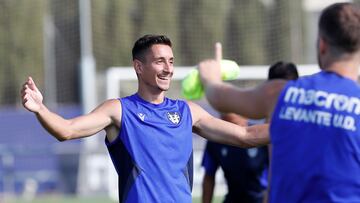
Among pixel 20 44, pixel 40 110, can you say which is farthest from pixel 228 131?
pixel 20 44

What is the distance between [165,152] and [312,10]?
89.0 ft

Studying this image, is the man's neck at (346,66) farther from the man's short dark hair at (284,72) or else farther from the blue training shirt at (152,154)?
the man's short dark hair at (284,72)

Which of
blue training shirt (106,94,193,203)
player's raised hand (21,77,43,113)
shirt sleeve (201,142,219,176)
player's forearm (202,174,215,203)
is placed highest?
player's raised hand (21,77,43,113)

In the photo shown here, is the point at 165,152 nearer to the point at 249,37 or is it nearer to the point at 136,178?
the point at 136,178

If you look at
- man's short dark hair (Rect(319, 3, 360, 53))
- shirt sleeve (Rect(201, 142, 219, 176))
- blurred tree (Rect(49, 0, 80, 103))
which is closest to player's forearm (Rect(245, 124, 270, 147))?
man's short dark hair (Rect(319, 3, 360, 53))

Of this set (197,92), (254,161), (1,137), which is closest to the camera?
(197,92)

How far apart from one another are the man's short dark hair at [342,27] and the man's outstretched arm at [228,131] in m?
2.11

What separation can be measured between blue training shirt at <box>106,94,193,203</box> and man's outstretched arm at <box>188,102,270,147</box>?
→ 0.13 meters

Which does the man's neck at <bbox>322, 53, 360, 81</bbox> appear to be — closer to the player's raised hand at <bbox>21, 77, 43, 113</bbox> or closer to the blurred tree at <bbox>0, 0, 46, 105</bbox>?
the player's raised hand at <bbox>21, 77, 43, 113</bbox>

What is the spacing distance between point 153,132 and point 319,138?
2.52 meters

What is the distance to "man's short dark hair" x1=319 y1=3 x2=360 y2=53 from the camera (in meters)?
4.20

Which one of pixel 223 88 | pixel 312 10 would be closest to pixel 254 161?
pixel 223 88

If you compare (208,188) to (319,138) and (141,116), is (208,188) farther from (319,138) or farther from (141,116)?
(319,138)

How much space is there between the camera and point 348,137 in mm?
4293
